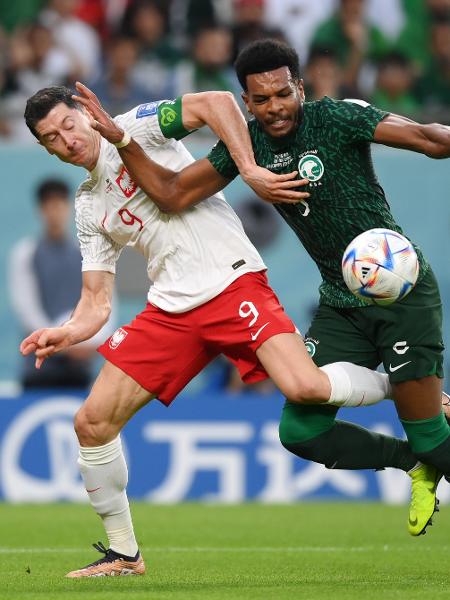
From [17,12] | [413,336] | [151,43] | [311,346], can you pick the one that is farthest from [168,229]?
[17,12]

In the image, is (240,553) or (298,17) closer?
(240,553)

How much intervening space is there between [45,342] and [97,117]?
4.33 ft

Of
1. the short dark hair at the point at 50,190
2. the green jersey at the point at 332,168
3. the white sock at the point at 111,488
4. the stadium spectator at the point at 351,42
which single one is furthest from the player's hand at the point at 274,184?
the stadium spectator at the point at 351,42

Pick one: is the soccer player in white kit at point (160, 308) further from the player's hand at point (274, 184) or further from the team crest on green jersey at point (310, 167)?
the team crest on green jersey at point (310, 167)

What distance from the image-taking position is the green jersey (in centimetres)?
670

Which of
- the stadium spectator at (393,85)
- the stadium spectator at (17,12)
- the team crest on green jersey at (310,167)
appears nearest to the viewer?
the team crest on green jersey at (310,167)

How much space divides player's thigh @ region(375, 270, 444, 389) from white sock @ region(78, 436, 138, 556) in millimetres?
1637

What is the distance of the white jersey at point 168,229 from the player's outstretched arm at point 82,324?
33cm

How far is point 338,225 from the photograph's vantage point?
22.4 feet

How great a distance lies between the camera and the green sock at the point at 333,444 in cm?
699

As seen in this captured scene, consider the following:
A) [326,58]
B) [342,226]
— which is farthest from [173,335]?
[326,58]

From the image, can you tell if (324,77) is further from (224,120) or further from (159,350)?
(159,350)

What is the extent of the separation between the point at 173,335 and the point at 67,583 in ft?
4.90

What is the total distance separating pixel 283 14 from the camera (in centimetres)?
1520
